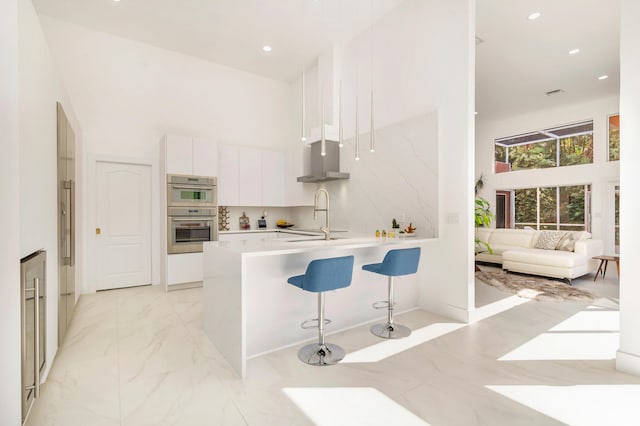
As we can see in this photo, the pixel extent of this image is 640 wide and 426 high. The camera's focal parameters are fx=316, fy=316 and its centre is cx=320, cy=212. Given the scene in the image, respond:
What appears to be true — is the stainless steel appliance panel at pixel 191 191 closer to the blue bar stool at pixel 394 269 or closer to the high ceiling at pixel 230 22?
the high ceiling at pixel 230 22

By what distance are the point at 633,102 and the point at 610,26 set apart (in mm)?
3214

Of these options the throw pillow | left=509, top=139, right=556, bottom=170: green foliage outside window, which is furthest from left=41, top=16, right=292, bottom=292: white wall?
left=509, top=139, right=556, bottom=170: green foliage outside window

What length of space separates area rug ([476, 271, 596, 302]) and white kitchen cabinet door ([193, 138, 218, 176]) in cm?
484

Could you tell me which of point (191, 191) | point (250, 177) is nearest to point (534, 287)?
point (250, 177)

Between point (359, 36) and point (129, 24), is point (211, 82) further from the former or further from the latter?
point (359, 36)

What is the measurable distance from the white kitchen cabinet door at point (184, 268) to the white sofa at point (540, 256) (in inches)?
218

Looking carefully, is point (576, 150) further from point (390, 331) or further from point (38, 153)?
point (38, 153)

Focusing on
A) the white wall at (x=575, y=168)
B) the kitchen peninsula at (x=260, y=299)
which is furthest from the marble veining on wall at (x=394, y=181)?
the white wall at (x=575, y=168)

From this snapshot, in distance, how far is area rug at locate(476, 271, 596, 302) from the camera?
14.1ft

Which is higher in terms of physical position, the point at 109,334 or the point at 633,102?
the point at 633,102

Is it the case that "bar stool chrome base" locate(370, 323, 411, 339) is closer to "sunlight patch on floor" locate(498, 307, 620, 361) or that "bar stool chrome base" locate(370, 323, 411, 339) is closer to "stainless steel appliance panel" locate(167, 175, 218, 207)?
"sunlight patch on floor" locate(498, 307, 620, 361)

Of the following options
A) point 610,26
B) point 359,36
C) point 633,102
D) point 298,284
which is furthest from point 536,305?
point 359,36

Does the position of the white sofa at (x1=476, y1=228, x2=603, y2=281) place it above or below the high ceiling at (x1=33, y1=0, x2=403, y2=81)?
below

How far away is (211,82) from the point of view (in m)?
5.68
